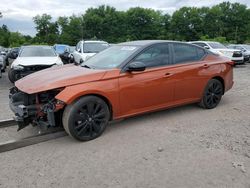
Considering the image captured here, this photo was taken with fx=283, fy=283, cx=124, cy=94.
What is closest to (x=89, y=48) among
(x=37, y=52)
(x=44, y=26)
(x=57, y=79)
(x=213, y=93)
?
(x=37, y=52)

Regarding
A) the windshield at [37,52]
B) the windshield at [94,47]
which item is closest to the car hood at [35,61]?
the windshield at [37,52]

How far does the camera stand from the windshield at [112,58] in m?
5.18

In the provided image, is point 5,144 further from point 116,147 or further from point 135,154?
point 135,154

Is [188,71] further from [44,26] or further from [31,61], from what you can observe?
[44,26]

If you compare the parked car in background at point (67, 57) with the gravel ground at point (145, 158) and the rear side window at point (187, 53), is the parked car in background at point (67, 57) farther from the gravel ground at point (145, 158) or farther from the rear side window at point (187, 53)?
the gravel ground at point (145, 158)

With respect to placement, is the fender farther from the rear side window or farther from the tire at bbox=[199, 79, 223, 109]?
the tire at bbox=[199, 79, 223, 109]

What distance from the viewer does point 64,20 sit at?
85688mm

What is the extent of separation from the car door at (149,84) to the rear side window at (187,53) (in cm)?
24

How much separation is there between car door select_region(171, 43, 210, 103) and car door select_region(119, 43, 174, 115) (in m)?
0.19

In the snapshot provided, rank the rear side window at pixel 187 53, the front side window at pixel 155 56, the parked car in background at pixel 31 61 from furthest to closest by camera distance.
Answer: the parked car in background at pixel 31 61, the rear side window at pixel 187 53, the front side window at pixel 155 56

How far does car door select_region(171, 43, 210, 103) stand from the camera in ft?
18.6

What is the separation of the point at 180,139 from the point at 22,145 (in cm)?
253

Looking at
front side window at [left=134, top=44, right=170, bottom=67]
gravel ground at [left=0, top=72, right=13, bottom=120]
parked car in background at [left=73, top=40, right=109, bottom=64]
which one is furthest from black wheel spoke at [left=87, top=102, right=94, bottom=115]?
parked car in background at [left=73, top=40, right=109, bottom=64]

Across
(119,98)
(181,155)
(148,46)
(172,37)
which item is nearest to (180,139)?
(181,155)
